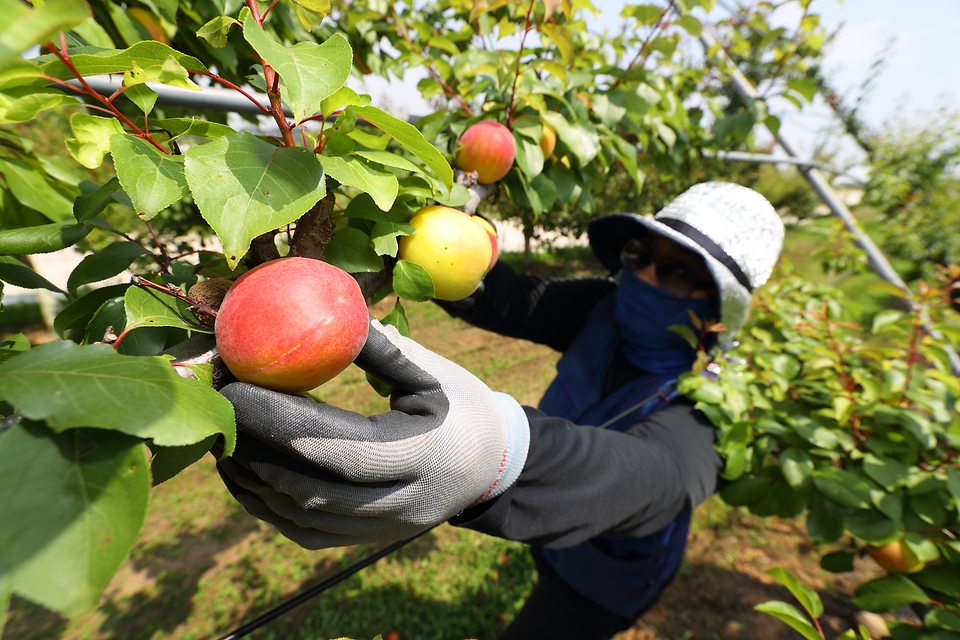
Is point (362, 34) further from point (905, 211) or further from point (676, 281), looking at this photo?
point (905, 211)

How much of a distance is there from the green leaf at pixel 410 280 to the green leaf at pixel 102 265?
1.26ft

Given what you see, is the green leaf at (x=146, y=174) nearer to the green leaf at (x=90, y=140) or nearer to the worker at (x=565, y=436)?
the green leaf at (x=90, y=140)

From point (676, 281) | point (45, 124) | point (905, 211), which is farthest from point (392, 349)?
point (905, 211)

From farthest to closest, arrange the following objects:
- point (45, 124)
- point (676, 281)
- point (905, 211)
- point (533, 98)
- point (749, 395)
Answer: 1. point (905, 211)
2. point (45, 124)
3. point (676, 281)
4. point (749, 395)
5. point (533, 98)

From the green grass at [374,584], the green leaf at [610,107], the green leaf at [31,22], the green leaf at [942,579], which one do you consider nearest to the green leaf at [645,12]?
A: the green leaf at [610,107]

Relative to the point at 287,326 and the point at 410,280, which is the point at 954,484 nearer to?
the point at 410,280

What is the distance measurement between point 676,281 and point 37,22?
68.4 inches

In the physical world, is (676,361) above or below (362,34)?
below

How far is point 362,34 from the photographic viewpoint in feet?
6.15

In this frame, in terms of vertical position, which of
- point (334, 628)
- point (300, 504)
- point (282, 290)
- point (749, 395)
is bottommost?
point (334, 628)

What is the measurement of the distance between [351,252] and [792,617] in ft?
3.81

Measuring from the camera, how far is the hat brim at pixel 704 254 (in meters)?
1.50

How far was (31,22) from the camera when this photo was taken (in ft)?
1.09

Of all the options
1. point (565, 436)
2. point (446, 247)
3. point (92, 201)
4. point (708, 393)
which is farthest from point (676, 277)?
point (92, 201)
